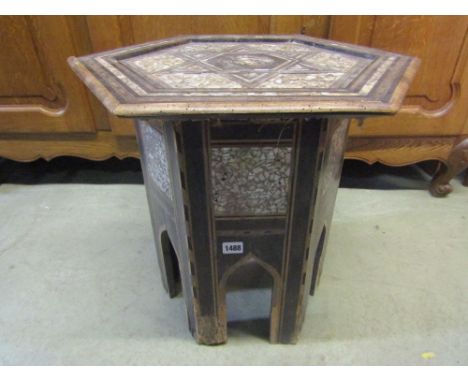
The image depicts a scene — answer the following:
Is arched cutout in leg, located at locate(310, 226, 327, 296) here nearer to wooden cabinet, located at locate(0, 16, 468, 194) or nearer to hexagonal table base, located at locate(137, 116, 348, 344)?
hexagonal table base, located at locate(137, 116, 348, 344)

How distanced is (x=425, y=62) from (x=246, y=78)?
0.97 m

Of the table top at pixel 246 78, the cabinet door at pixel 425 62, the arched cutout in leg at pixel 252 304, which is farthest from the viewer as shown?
the cabinet door at pixel 425 62

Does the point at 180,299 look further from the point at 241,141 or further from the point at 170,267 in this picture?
the point at 241,141

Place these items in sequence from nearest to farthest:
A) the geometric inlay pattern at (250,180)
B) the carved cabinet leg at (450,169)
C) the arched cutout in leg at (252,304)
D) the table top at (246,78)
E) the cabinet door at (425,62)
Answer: the table top at (246,78) → the geometric inlay pattern at (250,180) → the arched cutout in leg at (252,304) → the cabinet door at (425,62) → the carved cabinet leg at (450,169)

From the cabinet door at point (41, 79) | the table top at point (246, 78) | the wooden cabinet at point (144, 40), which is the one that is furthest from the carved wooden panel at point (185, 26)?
the table top at point (246, 78)

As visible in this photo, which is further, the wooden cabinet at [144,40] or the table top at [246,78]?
the wooden cabinet at [144,40]

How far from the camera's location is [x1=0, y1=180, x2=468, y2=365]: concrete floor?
0.99 metres

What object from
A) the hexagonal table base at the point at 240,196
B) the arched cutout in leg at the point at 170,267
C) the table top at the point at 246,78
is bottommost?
the arched cutout in leg at the point at 170,267

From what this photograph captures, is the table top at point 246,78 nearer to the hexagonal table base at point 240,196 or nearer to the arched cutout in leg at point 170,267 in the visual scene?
the hexagonal table base at point 240,196

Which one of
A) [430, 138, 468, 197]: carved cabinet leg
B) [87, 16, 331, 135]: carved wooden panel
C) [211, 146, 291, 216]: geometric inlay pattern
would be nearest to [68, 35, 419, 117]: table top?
[211, 146, 291, 216]: geometric inlay pattern

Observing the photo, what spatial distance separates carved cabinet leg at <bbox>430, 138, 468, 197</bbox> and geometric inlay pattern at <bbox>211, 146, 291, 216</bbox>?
1.15m

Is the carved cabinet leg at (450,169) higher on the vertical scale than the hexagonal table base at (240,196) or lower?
lower

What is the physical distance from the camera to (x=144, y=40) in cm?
132

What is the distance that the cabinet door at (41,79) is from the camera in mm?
1319
